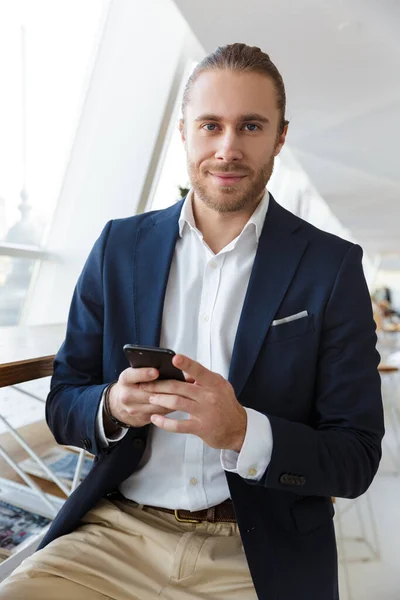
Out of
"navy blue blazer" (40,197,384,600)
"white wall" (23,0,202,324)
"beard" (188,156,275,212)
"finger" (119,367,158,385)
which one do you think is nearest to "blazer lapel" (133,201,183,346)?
"navy blue blazer" (40,197,384,600)

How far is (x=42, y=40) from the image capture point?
3.47 meters

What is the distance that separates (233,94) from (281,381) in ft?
2.08

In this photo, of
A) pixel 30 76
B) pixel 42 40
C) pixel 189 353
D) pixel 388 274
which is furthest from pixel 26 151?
pixel 388 274

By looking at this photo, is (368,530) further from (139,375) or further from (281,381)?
(139,375)

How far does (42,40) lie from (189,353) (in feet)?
10.2

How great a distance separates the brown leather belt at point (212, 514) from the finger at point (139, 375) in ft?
1.25

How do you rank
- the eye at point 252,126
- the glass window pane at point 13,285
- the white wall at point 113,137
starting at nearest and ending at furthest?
the eye at point 252,126
the glass window pane at point 13,285
the white wall at point 113,137

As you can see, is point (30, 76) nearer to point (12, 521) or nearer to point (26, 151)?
point (26, 151)

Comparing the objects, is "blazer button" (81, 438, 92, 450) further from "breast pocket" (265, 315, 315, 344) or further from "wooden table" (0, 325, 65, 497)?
"breast pocket" (265, 315, 315, 344)

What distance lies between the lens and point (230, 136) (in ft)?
3.82

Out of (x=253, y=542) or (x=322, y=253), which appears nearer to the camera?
(x=253, y=542)

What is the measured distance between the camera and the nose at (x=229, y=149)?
1153 mm

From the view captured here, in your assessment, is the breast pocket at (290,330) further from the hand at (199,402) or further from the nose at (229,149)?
the nose at (229,149)

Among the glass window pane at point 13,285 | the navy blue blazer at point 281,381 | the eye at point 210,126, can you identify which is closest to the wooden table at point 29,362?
the navy blue blazer at point 281,381
